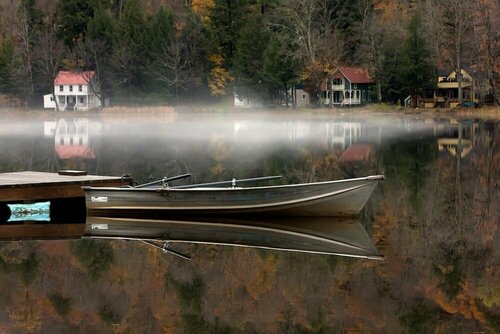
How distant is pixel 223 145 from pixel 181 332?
35825 millimetres

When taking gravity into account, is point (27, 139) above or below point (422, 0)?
below

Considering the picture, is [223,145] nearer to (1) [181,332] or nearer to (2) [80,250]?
(2) [80,250]

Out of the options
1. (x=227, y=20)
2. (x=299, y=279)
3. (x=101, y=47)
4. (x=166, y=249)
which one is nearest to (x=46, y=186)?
(x=166, y=249)

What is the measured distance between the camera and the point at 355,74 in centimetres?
9612

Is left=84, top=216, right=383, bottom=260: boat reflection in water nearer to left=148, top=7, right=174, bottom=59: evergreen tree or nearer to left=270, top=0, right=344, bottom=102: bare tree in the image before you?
left=270, top=0, right=344, bottom=102: bare tree

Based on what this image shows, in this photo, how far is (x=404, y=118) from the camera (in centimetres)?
7838

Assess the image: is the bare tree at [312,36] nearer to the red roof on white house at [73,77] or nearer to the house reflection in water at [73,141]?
the red roof on white house at [73,77]

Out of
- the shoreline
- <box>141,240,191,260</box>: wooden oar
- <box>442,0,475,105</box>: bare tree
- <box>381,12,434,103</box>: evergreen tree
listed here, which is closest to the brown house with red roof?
the shoreline

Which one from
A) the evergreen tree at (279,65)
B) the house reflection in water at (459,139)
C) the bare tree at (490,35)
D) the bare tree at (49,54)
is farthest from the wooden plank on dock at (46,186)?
the bare tree at (49,54)

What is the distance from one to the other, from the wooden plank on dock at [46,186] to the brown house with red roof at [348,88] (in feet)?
233

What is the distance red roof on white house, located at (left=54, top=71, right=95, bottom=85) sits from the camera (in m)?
101

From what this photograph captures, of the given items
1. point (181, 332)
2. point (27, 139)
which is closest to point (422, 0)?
point (27, 139)

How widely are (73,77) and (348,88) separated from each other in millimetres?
32724

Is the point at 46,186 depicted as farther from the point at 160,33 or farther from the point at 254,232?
the point at 160,33
